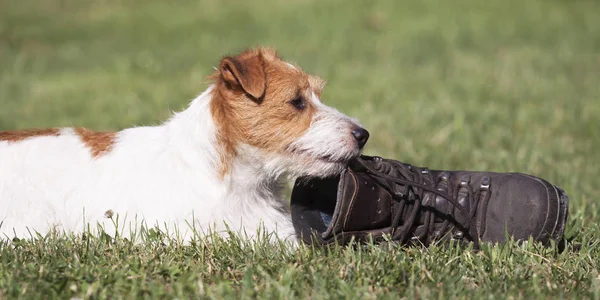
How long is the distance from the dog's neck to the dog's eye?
1.15 ft

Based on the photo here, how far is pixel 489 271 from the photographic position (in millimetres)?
3793

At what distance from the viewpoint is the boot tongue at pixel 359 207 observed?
13.4 ft

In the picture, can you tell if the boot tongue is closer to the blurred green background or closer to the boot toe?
the boot toe

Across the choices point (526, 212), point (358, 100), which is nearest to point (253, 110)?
point (526, 212)

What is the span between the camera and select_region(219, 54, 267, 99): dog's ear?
4.20 meters

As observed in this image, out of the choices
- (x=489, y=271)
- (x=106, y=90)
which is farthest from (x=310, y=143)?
(x=106, y=90)

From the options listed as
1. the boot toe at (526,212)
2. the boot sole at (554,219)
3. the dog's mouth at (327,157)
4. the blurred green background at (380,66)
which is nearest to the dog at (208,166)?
the dog's mouth at (327,157)

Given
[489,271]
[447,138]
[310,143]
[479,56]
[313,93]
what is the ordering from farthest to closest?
[479,56], [447,138], [313,93], [310,143], [489,271]

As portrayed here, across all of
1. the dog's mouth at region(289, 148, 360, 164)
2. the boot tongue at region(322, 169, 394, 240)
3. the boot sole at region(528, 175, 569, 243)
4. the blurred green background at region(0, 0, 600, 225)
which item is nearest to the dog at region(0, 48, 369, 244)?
the dog's mouth at region(289, 148, 360, 164)

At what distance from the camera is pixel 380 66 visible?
1157 centimetres

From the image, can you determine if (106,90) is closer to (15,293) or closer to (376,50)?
(376,50)

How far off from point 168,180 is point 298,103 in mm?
884

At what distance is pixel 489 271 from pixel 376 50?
9.27 meters

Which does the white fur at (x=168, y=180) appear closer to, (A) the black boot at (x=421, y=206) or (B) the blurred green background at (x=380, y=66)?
(A) the black boot at (x=421, y=206)
